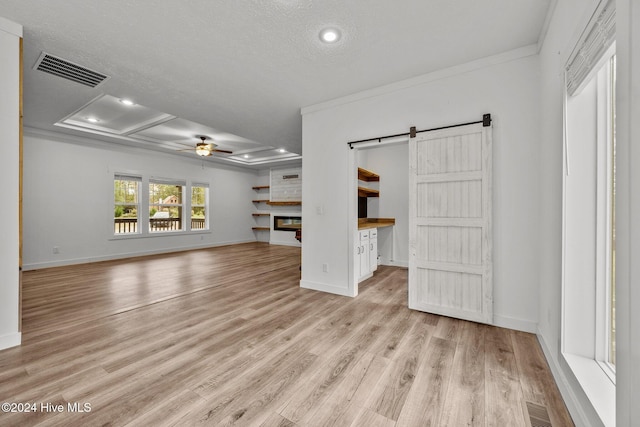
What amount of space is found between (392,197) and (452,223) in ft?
9.50

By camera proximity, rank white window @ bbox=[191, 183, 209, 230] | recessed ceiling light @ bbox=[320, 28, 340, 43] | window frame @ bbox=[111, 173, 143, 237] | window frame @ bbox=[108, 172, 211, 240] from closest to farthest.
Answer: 1. recessed ceiling light @ bbox=[320, 28, 340, 43]
2. window frame @ bbox=[111, 173, 143, 237]
3. window frame @ bbox=[108, 172, 211, 240]
4. white window @ bbox=[191, 183, 209, 230]

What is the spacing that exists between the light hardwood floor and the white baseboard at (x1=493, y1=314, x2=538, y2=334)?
11cm

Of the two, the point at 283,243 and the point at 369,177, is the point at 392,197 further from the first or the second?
the point at 283,243

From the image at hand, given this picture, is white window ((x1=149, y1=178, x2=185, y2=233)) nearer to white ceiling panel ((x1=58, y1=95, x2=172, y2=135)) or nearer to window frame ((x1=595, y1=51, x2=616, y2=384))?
white ceiling panel ((x1=58, y1=95, x2=172, y2=135))

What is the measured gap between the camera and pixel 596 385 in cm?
137

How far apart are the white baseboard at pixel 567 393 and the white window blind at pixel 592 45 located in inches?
67.2

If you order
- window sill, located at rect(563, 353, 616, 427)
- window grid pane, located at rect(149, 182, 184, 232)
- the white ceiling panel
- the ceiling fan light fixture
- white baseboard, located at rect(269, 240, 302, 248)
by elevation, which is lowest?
white baseboard, located at rect(269, 240, 302, 248)

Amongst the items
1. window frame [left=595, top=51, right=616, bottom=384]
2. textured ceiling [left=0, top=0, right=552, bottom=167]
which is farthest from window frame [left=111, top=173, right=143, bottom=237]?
window frame [left=595, top=51, right=616, bottom=384]

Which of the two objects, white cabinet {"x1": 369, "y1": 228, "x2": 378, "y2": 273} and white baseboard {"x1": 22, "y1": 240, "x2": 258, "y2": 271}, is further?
white baseboard {"x1": 22, "y1": 240, "x2": 258, "y2": 271}

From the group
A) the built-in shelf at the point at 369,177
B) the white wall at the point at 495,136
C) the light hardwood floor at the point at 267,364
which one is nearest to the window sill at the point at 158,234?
the light hardwood floor at the point at 267,364

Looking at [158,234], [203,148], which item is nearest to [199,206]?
[158,234]

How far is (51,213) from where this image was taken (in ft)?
17.4

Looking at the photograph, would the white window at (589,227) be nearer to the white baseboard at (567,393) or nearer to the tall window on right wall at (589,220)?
the tall window on right wall at (589,220)

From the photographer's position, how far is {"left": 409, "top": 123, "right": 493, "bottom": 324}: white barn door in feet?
8.56
